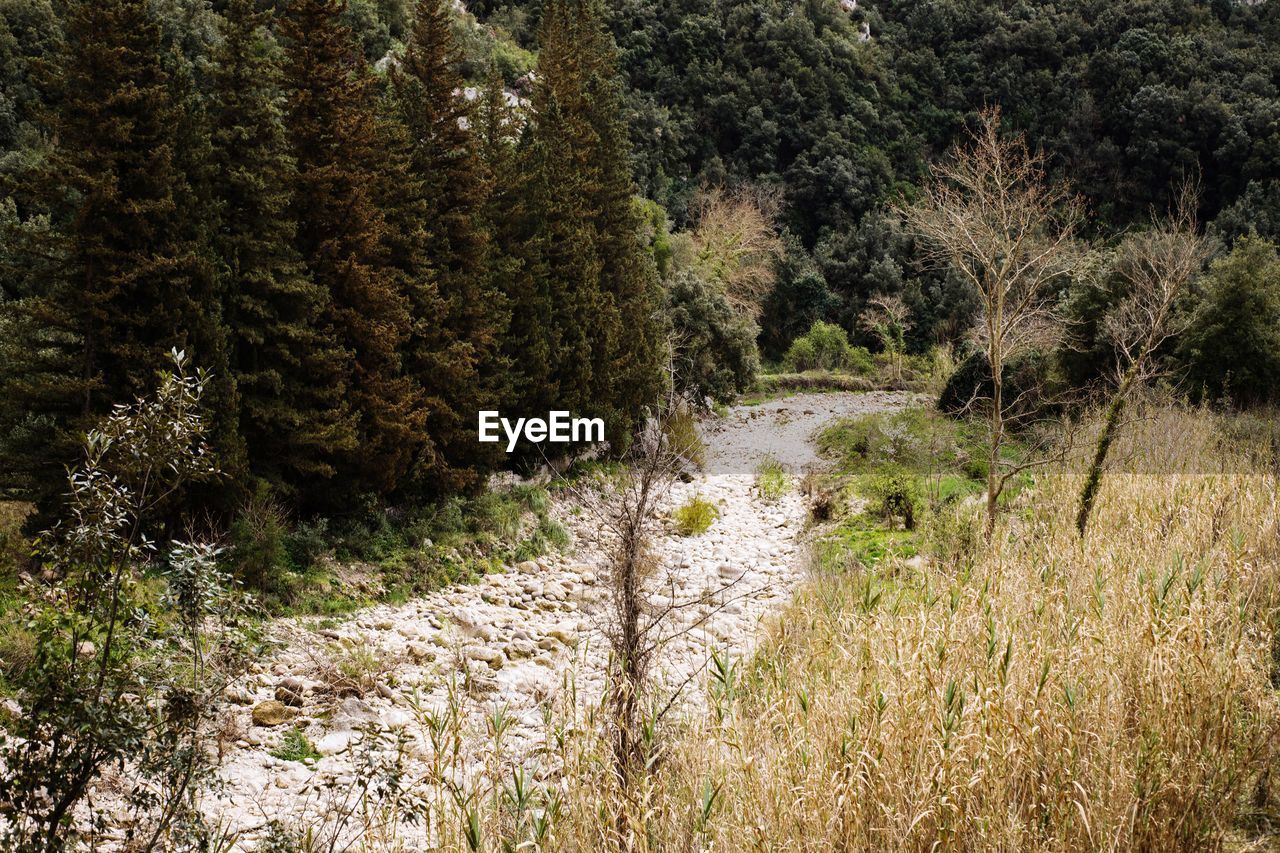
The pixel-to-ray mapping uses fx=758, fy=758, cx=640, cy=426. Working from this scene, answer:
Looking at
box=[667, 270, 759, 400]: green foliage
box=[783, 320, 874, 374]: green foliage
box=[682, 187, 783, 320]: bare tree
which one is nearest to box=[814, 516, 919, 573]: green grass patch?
box=[667, 270, 759, 400]: green foliage

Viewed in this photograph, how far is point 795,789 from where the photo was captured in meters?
3.26

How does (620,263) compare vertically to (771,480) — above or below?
above

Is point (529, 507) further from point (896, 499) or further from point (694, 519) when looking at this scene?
point (896, 499)

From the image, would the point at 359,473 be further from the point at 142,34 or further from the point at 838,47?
the point at 838,47

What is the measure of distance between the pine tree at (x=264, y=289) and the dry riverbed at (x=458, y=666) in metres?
2.45

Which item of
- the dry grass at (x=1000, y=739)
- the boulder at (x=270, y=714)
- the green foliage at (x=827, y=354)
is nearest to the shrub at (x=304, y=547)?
the boulder at (x=270, y=714)

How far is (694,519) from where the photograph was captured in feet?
47.6

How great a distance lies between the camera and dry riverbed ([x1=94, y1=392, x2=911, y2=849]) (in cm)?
497

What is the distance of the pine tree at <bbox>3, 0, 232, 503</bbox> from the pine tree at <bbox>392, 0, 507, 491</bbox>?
3.84m

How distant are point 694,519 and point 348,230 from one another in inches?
310

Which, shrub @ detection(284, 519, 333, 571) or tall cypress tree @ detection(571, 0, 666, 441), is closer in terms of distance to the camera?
shrub @ detection(284, 519, 333, 571)

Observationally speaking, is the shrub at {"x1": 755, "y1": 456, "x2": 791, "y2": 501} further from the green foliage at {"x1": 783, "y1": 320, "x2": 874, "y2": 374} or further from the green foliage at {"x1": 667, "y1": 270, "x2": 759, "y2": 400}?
the green foliage at {"x1": 783, "y1": 320, "x2": 874, "y2": 374}

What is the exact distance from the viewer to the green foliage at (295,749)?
19.4ft

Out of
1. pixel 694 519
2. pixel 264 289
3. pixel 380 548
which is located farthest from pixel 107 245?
pixel 694 519
